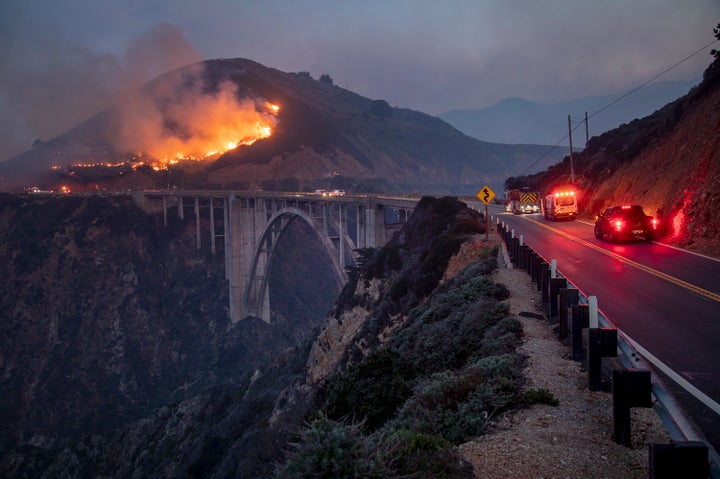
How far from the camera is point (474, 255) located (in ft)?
73.6

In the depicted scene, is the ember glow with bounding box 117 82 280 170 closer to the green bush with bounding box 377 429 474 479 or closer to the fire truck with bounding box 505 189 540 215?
the fire truck with bounding box 505 189 540 215

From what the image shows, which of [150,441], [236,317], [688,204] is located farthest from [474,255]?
[236,317]

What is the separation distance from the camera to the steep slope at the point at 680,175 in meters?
19.5

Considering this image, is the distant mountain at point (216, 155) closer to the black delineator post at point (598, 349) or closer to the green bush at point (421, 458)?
the black delineator post at point (598, 349)

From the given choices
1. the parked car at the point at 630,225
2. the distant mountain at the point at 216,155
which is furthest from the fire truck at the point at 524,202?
the distant mountain at the point at 216,155

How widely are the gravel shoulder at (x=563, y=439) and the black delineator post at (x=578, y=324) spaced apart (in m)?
0.40

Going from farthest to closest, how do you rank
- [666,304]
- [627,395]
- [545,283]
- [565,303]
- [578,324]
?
[545,283] < [666,304] < [565,303] < [578,324] < [627,395]

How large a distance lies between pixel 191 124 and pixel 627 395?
177 metres

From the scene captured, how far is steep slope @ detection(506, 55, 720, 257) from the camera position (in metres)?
19.5

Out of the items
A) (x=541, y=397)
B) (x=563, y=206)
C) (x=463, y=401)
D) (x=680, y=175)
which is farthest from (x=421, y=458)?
(x=563, y=206)

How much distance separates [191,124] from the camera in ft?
550

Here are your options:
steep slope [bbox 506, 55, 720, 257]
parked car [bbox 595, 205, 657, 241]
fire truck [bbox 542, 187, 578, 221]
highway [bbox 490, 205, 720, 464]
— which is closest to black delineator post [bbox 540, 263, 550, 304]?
highway [bbox 490, 205, 720, 464]

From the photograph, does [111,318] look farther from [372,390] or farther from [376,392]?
[376,392]

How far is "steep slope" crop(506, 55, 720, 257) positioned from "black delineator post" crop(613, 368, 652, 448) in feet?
48.9
